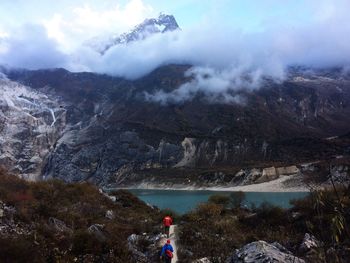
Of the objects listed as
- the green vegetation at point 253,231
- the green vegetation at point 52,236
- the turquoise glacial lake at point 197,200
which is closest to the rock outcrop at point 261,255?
the green vegetation at point 253,231

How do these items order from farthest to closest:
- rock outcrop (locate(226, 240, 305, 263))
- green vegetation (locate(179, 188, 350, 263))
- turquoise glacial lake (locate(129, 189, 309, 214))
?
1. turquoise glacial lake (locate(129, 189, 309, 214))
2. green vegetation (locate(179, 188, 350, 263))
3. rock outcrop (locate(226, 240, 305, 263))

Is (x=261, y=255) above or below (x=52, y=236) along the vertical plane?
below

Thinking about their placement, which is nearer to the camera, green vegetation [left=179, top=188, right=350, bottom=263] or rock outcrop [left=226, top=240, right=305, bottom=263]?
rock outcrop [left=226, top=240, right=305, bottom=263]

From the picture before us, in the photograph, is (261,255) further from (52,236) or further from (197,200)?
(197,200)

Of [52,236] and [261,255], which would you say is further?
[52,236]

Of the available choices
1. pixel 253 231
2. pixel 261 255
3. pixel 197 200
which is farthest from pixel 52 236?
pixel 197 200

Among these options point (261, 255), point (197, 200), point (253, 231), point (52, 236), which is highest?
point (52, 236)

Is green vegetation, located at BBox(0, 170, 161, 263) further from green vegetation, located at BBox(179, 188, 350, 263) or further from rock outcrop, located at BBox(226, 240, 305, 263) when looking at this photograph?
rock outcrop, located at BBox(226, 240, 305, 263)

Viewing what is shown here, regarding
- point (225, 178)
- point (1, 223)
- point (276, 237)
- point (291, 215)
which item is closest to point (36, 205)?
point (1, 223)

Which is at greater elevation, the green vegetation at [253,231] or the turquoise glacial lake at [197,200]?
the green vegetation at [253,231]

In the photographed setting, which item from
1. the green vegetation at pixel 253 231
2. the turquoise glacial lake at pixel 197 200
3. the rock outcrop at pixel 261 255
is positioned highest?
the rock outcrop at pixel 261 255

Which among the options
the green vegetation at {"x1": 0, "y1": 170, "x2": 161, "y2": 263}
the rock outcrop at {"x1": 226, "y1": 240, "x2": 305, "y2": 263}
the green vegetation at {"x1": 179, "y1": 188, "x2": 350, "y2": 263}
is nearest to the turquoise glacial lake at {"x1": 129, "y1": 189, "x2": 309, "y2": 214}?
the green vegetation at {"x1": 179, "y1": 188, "x2": 350, "y2": 263}

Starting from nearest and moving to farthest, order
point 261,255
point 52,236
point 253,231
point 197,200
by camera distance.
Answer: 1. point 261,255
2. point 52,236
3. point 253,231
4. point 197,200

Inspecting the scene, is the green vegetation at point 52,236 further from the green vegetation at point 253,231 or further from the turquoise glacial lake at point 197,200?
the turquoise glacial lake at point 197,200
